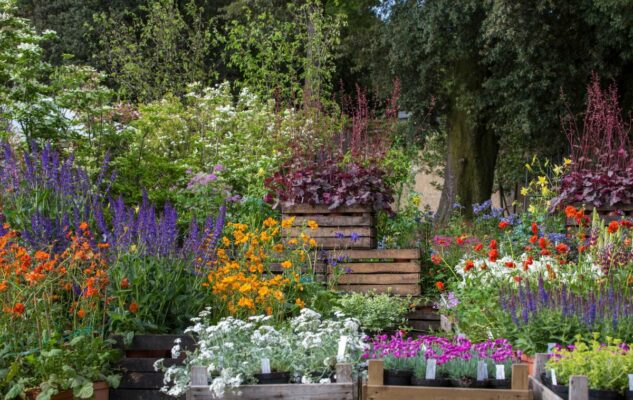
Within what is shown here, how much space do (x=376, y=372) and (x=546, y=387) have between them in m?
0.78

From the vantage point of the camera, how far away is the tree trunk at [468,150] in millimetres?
15016

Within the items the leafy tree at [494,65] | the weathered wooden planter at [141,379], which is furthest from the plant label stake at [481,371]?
the leafy tree at [494,65]

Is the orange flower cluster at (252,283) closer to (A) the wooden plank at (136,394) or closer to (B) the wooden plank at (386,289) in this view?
(B) the wooden plank at (386,289)

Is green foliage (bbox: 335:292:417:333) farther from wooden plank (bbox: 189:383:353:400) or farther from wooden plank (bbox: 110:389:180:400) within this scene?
wooden plank (bbox: 189:383:353:400)

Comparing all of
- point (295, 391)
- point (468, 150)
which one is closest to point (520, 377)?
point (295, 391)

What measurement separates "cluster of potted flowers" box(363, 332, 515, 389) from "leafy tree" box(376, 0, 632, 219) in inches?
361

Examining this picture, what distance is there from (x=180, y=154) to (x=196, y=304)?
5.09 metres

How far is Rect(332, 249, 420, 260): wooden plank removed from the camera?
23.8 ft

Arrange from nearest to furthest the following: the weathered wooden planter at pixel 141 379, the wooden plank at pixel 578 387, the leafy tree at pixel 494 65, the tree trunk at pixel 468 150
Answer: the wooden plank at pixel 578 387, the weathered wooden planter at pixel 141 379, the leafy tree at pixel 494 65, the tree trunk at pixel 468 150

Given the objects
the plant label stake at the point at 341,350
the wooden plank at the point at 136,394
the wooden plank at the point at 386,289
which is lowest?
the wooden plank at the point at 136,394

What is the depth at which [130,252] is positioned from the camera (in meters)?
5.77

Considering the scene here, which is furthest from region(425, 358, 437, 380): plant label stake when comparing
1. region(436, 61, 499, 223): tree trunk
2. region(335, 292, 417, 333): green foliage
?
region(436, 61, 499, 223): tree trunk

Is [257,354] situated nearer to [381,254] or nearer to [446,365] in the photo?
[446,365]

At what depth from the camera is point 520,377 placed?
→ 4.23 m
